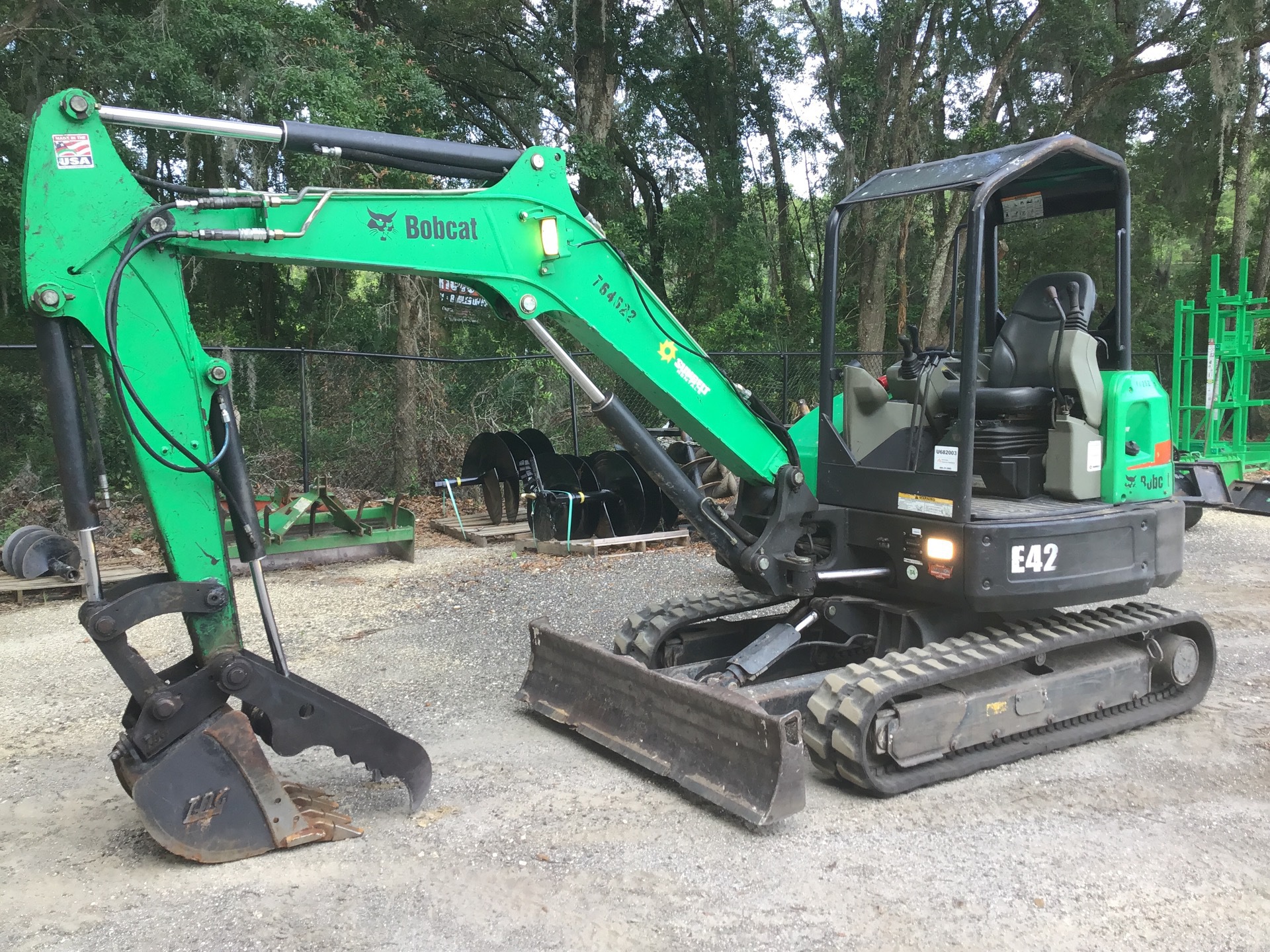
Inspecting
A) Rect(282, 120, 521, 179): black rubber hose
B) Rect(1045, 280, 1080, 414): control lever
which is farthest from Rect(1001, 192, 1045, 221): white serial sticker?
Rect(282, 120, 521, 179): black rubber hose

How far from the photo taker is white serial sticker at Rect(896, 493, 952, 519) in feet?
14.5

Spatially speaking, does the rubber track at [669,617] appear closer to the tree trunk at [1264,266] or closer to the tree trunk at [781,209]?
the tree trunk at [781,209]

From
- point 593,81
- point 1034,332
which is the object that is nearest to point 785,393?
point 593,81

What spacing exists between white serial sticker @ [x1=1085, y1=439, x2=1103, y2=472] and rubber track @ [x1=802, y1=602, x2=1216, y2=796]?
2.57 ft

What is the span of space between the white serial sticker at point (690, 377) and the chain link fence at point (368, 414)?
707cm

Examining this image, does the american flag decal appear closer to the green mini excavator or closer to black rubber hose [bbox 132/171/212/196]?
the green mini excavator

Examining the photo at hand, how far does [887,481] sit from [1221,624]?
12.7 feet

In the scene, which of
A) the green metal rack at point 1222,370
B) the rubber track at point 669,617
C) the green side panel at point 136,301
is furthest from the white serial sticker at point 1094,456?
the green metal rack at point 1222,370

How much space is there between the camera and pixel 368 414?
1299cm

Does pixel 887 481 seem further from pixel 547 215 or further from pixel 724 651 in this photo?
pixel 547 215

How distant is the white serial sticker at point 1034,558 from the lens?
442cm

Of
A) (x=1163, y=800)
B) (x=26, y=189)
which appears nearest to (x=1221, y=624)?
(x=1163, y=800)

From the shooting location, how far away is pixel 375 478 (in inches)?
508

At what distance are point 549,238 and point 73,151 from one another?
1.76m
